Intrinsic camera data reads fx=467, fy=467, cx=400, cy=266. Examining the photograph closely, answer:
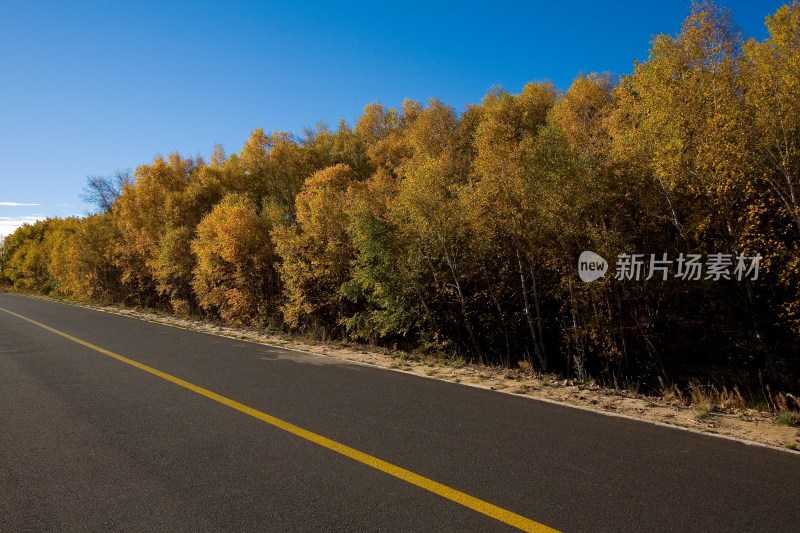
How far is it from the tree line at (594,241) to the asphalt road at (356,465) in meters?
6.58

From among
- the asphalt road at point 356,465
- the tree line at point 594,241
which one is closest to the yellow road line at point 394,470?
the asphalt road at point 356,465

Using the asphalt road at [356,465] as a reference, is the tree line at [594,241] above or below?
above

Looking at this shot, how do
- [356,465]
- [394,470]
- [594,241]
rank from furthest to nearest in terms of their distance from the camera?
[594,241] → [356,465] → [394,470]

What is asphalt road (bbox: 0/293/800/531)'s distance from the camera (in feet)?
10.5

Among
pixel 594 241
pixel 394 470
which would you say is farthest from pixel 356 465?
pixel 594 241

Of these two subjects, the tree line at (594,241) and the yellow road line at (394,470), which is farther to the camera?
the tree line at (594,241)

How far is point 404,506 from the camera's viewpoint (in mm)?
3346

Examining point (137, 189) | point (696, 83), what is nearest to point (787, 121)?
point (696, 83)

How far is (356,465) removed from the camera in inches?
161

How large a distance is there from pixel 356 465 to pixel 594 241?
29.7 feet

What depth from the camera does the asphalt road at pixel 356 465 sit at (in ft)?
10.5

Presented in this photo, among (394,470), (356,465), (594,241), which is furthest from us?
(594,241)

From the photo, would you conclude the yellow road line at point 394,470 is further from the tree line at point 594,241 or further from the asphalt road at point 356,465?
the tree line at point 594,241

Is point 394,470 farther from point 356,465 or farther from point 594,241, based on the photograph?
point 594,241
